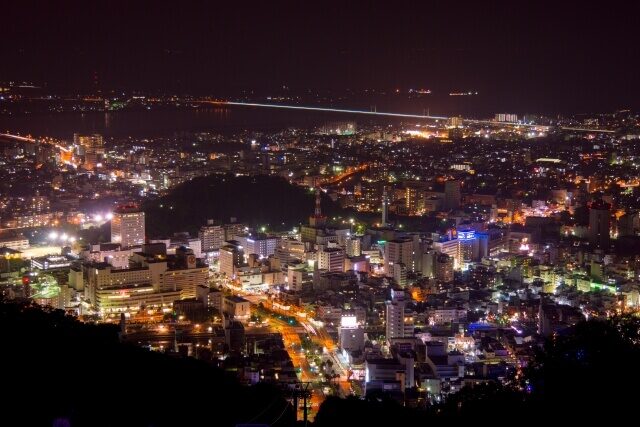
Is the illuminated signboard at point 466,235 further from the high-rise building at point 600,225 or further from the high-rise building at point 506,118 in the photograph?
the high-rise building at point 506,118

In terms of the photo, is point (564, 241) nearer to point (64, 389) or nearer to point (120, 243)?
point (120, 243)

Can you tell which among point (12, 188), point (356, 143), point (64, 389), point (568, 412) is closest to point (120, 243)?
point (12, 188)

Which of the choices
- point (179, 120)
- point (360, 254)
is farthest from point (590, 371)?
point (179, 120)

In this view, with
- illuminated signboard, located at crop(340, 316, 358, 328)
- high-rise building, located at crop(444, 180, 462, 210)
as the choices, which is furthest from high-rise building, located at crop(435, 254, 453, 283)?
high-rise building, located at crop(444, 180, 462, 210)

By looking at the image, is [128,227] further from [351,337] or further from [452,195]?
[452,195]

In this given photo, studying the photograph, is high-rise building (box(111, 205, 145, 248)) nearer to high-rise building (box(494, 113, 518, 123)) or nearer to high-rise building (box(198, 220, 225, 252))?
high-rise building (box(198, 220, 225, 252))
